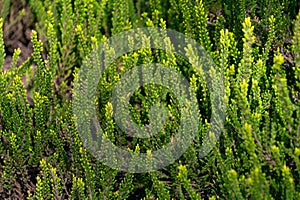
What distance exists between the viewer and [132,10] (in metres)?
3.01

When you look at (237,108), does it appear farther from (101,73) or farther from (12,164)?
(12,164)

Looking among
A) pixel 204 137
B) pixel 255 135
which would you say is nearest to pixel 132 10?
pixel 204 137

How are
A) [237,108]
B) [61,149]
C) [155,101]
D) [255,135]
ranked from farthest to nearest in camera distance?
[61,149] < [155,101] < [237,108] < [255,135]

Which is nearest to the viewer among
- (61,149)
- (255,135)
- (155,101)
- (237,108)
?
(255,135)

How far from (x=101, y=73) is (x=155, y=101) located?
16.2 inches

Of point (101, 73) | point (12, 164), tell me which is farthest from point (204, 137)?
point (12, 164)

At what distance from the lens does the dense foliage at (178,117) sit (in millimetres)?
1778

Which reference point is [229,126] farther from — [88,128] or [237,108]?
[88,128]

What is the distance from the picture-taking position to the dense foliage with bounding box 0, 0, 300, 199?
5.83 feet

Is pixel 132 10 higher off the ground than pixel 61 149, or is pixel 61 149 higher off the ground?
pixel 132 10

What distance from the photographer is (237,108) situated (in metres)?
1.98

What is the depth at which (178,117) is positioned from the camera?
2088mm

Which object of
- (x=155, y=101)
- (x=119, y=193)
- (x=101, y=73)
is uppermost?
(x=101, y=73)

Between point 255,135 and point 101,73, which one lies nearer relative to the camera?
point 255,135
